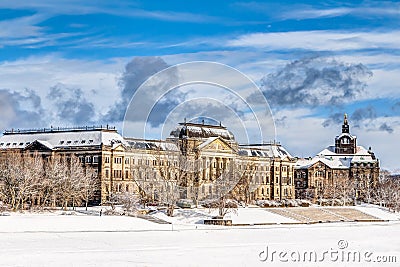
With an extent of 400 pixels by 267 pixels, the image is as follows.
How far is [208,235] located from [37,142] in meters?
63.3

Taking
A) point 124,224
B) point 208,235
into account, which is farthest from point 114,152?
point 208,235

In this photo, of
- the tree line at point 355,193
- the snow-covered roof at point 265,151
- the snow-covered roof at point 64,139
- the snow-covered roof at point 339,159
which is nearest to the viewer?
the snow-covered roof at point 64,139

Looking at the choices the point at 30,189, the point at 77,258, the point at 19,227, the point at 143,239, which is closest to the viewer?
the point at 77,258

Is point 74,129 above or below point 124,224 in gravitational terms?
above

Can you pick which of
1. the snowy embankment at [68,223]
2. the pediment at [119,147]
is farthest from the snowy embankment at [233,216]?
the pediment at [119,147]

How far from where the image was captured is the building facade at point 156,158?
4587 inches

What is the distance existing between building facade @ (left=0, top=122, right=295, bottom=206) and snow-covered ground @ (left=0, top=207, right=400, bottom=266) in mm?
25498

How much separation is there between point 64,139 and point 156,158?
49.4ft

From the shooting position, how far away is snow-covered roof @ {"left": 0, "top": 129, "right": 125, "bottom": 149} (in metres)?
126

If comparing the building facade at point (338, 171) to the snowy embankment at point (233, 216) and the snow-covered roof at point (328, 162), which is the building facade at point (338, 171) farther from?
the snowy embankment at point (233, 216)

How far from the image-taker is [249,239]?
64375mm

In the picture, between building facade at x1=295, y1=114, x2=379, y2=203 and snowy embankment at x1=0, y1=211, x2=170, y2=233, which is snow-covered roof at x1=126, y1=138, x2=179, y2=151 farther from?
snowy embankment at x1=0, y1=211, x2=170, y2=233

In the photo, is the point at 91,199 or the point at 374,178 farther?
the point at 374,178

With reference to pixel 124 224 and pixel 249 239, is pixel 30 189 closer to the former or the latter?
pixel 124 224
